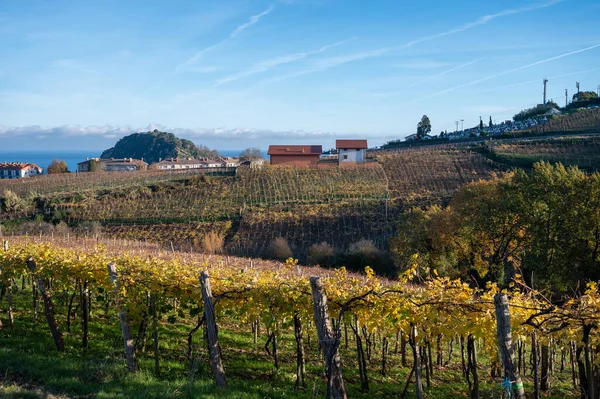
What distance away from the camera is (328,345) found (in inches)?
254

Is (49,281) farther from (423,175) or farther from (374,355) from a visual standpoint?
(423,175)

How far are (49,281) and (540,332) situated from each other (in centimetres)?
1127

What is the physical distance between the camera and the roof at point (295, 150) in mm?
63656

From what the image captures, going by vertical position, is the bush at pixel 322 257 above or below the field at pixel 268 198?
below

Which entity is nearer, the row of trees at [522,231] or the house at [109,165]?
the row of trees at [522,231]

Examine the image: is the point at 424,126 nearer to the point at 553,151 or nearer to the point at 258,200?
the point at 553,151

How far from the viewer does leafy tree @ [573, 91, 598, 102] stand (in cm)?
10788

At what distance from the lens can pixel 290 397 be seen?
7.40 meters

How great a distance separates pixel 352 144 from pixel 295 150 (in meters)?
8.22

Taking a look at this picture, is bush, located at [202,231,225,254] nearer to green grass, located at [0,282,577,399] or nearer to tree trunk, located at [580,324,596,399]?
green grass, located at [0,282,577,399]

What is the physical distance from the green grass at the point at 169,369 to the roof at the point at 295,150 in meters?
52.5

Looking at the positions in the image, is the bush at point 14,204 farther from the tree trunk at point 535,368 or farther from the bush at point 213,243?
the tree trunk at point 535,368

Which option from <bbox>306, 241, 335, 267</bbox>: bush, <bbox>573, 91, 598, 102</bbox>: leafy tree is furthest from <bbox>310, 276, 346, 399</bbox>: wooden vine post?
<bbox>573, 91, 598, 102</bbox>: leafy tree

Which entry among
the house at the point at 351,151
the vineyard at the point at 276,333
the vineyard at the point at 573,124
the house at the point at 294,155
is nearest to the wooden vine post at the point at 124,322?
the vineyard at the point at 276,333
